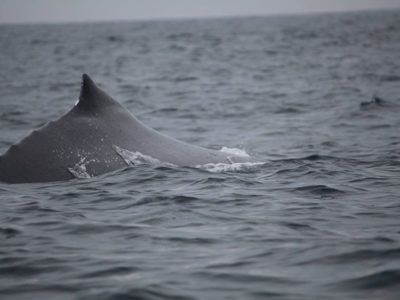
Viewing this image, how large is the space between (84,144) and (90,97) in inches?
25.5

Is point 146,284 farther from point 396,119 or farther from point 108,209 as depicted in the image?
point 396,119

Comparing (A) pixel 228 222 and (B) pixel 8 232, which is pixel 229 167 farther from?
(B) pixel 8 232

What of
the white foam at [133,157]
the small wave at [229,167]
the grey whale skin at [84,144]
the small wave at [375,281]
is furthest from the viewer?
the small wave at [229,167]

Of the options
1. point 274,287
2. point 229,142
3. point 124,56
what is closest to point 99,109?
point 274,287

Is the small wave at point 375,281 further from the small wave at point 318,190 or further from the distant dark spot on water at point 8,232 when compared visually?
the distant dark spot on water at point 8,232

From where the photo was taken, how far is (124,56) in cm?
5384

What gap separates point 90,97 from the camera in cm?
952

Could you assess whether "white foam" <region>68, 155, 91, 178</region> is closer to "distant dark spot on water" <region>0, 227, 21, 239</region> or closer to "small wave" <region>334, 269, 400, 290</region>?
"distant dark spot on water" <region>0, 227, 21, 239</region>

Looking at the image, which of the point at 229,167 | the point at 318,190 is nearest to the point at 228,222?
the point at 318,190

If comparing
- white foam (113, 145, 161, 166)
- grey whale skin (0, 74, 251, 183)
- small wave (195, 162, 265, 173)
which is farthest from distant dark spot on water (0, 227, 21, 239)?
small wave (195, 162, 265, 173)

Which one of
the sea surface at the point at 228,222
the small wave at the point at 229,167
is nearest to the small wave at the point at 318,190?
the sea surface at the point at 228,222

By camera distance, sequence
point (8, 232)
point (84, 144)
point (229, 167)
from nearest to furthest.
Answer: point (8, 232), point (84, 144), point (229, 167)

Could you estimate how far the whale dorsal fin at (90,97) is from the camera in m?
9.40

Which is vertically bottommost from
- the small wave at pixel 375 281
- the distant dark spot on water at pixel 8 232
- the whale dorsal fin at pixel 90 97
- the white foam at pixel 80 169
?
the distant dark spot on water at pixel 8 232
